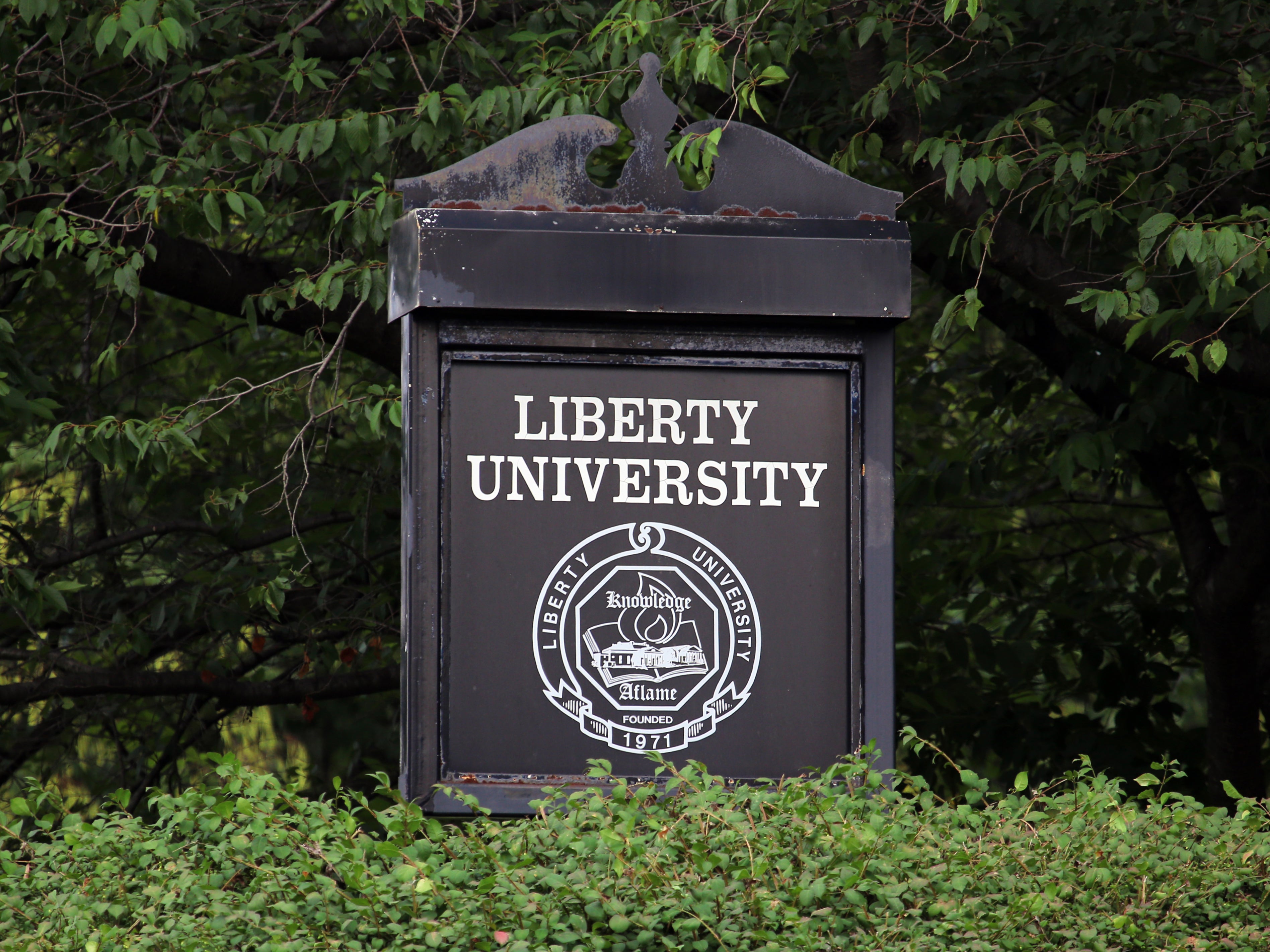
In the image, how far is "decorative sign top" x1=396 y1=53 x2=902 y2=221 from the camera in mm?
3834

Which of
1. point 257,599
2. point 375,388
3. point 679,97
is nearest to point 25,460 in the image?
point 257,599

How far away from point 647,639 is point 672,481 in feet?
1.27

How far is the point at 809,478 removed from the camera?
3916 millimetres

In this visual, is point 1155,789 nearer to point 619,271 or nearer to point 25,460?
point 619,271

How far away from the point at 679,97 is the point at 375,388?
62.5 inches

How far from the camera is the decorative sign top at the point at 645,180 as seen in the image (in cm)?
383

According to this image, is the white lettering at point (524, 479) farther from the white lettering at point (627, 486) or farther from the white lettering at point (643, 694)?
the white lettering at point (643, 694)

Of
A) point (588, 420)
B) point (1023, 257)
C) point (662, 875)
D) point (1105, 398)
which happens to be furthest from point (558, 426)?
point (1105, 398)

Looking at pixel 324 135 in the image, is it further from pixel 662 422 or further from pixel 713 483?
pixel 713 483

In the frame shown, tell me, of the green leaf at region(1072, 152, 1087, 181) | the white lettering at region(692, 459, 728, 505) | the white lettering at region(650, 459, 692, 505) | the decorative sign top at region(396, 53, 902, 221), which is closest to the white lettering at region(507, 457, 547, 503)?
the white lettering at region(650, 459, 692, 505)

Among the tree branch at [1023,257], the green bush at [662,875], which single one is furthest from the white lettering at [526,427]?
the tree branch at [1023,257]

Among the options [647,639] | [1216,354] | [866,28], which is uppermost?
[866,28]

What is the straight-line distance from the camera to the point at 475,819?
12.0ft

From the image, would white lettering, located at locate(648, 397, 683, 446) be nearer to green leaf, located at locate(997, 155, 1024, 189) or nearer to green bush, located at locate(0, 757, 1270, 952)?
green bush, located at locate(0, 757, 1270, 952)
